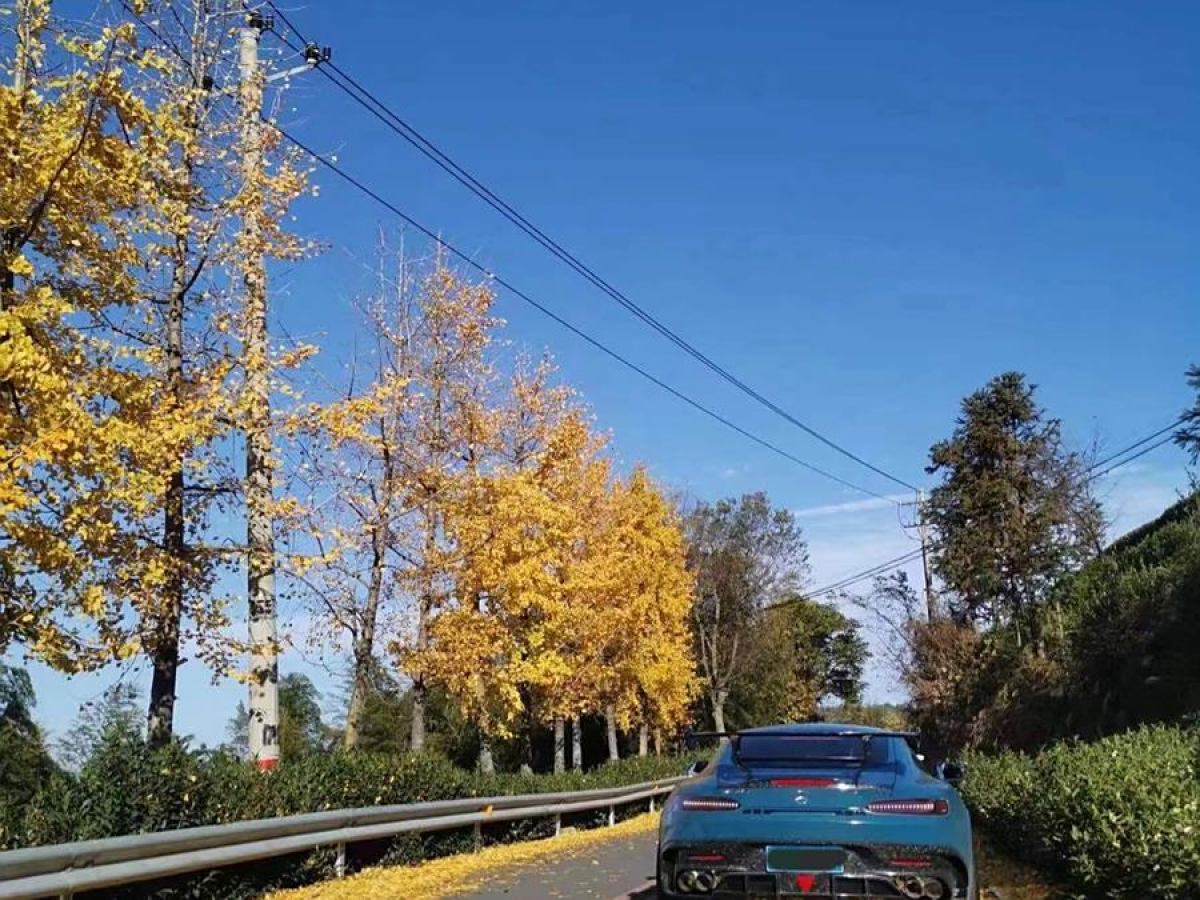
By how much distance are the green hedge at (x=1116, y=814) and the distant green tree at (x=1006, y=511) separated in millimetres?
22859

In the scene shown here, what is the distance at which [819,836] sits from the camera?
6.65 metres

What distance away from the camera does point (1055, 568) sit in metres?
36.4

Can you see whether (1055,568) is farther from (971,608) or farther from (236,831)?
(236,831)

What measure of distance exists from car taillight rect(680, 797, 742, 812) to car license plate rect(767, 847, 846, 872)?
1.21ft

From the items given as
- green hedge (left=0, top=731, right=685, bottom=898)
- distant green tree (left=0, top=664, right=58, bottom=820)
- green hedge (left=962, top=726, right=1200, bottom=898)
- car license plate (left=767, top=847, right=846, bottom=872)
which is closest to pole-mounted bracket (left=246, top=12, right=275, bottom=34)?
green hedge (left=0, top=731, right=685, bottom=898)

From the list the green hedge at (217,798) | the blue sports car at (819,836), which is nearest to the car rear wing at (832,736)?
the blue sports car at (819,836)

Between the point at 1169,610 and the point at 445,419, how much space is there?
561 inches

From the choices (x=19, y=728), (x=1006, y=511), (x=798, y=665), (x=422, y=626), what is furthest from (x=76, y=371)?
(x=798, y=665)

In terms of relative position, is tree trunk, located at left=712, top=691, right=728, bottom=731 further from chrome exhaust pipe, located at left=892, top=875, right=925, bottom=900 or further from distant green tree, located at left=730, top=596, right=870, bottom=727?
chrome exhaust pipe, located at left=892, top=875, right=925, bottom=900

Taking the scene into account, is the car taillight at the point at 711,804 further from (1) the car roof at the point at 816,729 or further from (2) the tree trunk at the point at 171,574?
(2) the tree trunk at the point at 171,574

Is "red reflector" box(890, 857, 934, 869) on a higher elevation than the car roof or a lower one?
lower

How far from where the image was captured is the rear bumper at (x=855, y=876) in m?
6.56

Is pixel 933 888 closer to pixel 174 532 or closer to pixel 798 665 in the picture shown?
pixel 174 532

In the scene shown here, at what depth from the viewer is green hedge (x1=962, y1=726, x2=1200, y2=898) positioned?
6.64m
